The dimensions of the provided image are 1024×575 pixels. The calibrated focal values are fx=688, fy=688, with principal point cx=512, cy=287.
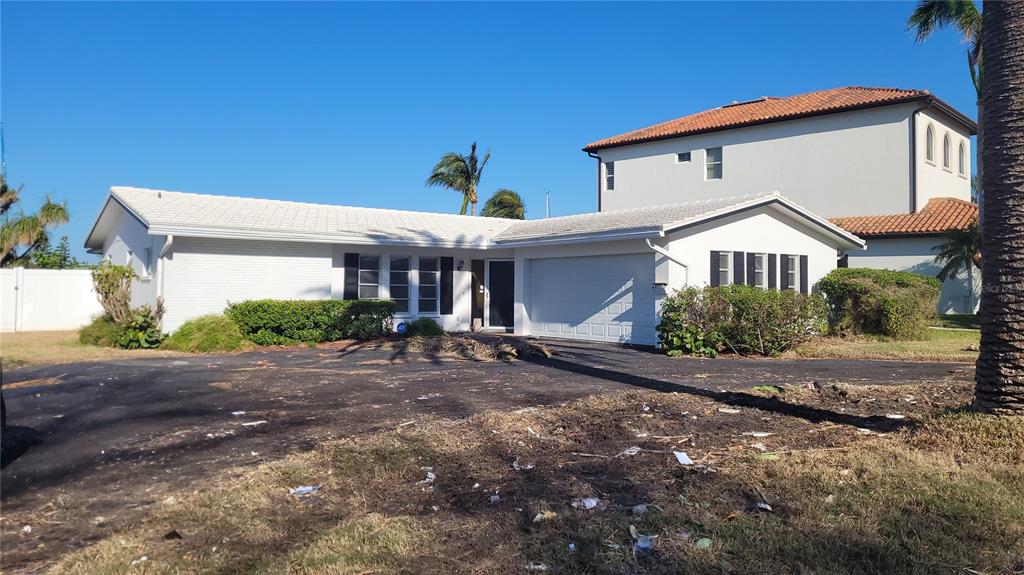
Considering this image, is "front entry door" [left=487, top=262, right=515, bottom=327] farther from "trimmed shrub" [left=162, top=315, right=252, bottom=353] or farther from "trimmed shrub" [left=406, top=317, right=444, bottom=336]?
"trimmed shrub" [left=162, top=315, right=252, bottom=353]

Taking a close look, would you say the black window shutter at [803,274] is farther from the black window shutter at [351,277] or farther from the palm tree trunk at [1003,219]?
the palm tree trunk at [1003,219]

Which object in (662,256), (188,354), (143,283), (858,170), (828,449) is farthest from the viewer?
(858,170)

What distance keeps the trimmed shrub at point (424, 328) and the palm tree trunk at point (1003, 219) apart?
42.7ft

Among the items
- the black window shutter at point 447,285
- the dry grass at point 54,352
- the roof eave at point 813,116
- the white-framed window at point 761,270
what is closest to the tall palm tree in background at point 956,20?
the roof eave at point 813,116

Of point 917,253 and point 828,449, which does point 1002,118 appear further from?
point 917,253

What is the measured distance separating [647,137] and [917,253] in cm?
1225

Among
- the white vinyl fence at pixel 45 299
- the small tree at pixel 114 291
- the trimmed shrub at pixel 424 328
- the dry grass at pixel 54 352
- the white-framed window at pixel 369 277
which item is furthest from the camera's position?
the white vinyl fence at pixel 45 299

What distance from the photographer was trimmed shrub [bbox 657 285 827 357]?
14.4m

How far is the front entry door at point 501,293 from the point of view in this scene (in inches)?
816

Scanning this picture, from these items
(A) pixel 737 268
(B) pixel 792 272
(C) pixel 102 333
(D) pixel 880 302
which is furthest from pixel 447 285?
(D) pixel 880 302

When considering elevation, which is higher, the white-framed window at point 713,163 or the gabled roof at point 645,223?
the white-framed window at point 713,163

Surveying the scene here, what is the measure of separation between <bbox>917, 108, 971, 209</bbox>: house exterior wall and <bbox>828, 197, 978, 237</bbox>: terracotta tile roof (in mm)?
558

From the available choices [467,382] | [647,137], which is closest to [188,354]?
[467,382]

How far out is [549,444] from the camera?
661 centimetres
